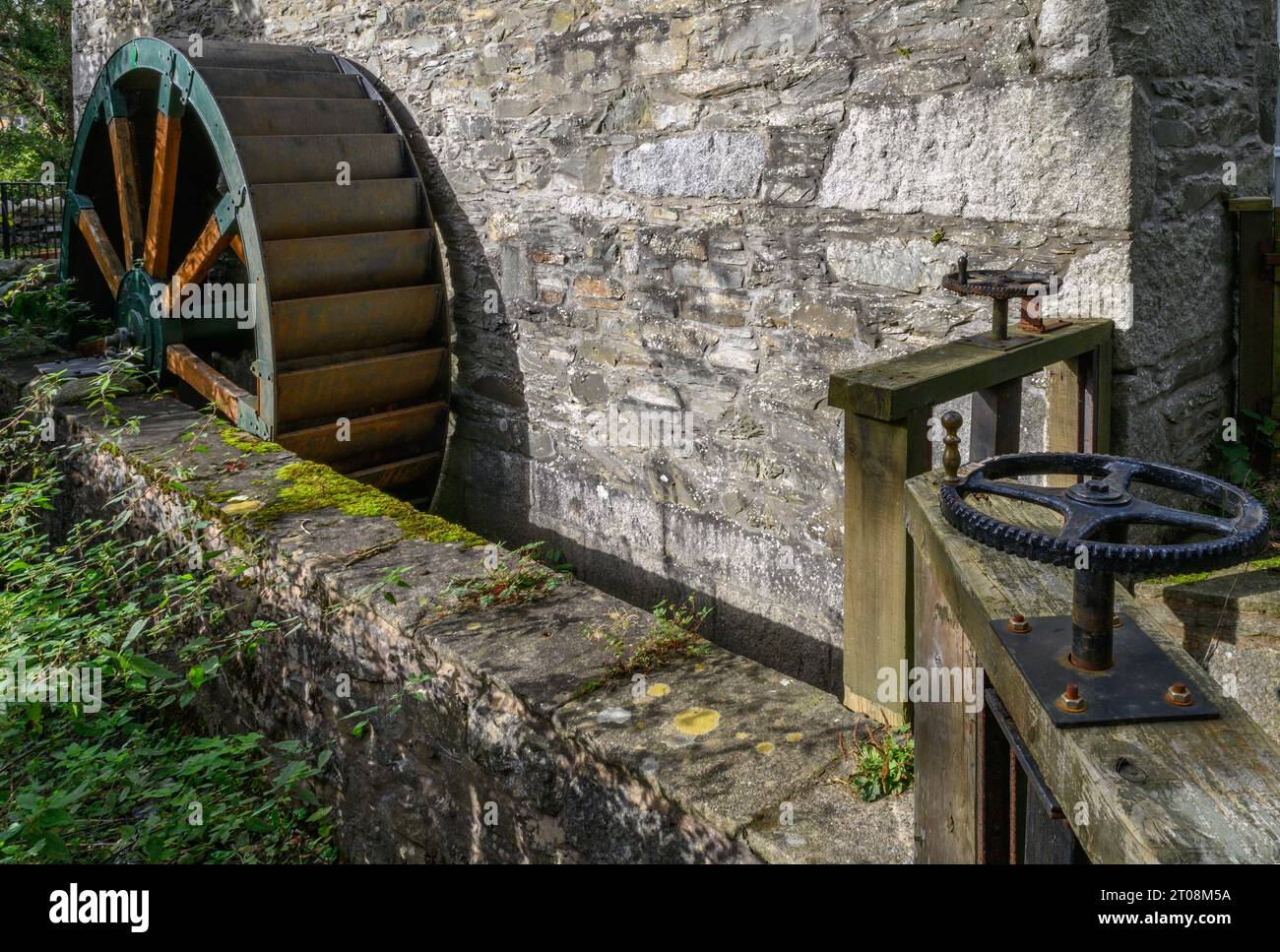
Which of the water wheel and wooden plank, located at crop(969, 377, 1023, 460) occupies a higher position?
the water wheel

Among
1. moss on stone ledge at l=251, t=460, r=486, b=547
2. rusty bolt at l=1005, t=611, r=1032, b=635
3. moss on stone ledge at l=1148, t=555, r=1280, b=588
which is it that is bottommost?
moss on stone ledge at l=1148, t=555, r=1280, b=588

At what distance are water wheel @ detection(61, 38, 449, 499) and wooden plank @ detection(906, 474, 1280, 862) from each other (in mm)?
4161

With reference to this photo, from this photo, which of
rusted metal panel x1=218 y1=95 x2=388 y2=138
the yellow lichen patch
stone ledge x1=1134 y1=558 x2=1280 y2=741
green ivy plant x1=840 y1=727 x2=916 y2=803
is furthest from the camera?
rusted metal panel x1=218 y1=95 x2=388 y2=138

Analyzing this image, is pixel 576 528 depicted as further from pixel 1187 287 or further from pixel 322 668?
pixel 1187 287

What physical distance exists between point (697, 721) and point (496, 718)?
47 cm

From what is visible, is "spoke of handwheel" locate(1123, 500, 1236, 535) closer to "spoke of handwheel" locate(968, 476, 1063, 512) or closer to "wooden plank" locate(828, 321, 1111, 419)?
"spoke of handwheel" locate(968, 476, 1063, 512)

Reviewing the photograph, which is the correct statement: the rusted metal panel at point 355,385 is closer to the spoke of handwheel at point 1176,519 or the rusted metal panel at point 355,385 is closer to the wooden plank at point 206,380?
the wooden plank at point 206,380

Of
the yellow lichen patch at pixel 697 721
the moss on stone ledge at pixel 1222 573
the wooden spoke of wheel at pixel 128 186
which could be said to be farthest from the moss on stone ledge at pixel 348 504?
the wooden spoke of wheel at pixel 128 186

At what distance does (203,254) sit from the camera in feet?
18.0

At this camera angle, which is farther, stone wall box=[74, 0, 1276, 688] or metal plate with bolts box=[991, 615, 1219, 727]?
stone wall box=[74, 0, 1276, 688]

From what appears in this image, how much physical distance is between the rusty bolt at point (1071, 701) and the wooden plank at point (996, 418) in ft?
5.63

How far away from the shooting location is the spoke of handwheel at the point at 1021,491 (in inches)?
55.7

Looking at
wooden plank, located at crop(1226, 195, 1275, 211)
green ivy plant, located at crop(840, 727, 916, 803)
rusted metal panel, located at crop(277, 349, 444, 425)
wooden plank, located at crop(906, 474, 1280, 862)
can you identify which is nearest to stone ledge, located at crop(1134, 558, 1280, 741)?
green ivy plant, located at crop(840, 727, 916, 803)

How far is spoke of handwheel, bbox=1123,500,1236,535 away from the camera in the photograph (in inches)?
53.3
